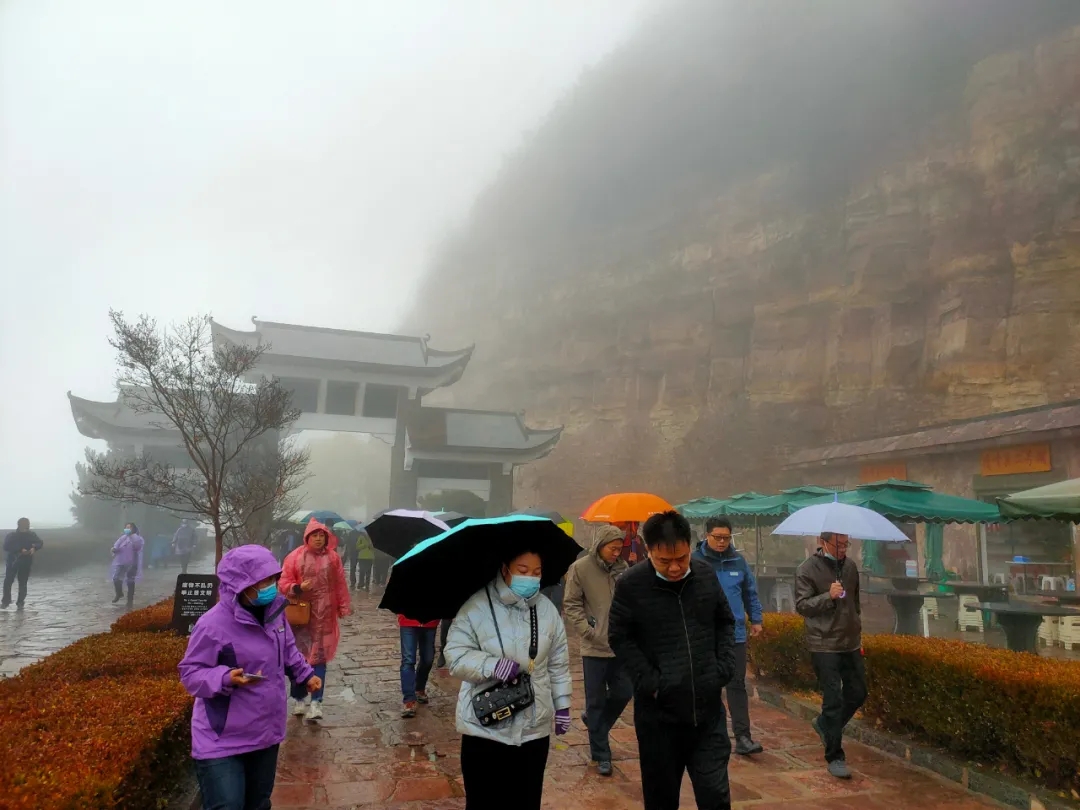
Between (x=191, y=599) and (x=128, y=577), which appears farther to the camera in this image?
(x=128, y=577)

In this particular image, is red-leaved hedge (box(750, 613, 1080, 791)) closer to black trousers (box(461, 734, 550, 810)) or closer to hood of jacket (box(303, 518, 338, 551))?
black trousers (box(461, 734, 550, 810))

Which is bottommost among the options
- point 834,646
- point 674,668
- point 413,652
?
point 413,652

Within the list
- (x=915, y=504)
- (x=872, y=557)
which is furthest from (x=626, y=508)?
(x=872, y=557)

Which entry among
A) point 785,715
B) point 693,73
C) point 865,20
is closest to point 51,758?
point 785,715

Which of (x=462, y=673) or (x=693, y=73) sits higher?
(x=693, y=73)

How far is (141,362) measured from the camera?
8.30 m

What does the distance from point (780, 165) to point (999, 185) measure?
46.0 ft

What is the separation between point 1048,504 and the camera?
660 centimetres

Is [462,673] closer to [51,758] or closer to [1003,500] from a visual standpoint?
[51,758]

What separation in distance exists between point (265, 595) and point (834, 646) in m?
3.71

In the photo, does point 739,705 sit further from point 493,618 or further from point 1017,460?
point 1017,460

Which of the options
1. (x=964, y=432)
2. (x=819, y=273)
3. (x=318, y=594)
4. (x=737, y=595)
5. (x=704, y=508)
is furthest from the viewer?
(x=819, y=273)

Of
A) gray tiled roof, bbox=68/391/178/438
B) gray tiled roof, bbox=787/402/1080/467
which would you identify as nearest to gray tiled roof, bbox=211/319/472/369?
gray tiled roof, bbox=68/391/178/438

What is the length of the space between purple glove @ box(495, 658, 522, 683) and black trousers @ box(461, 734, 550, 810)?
0.89ft
